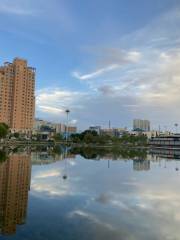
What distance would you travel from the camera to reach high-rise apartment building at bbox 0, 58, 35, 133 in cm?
12288

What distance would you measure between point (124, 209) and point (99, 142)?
10554 cm

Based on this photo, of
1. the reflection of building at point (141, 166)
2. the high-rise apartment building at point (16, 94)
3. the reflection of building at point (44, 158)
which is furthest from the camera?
the high-rise apartment building at point (16, 94)

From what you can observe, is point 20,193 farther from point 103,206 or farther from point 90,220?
point 90,220

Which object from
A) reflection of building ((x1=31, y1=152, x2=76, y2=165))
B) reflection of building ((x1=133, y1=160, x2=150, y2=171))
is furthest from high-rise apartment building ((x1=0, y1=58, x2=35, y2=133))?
reflection of building ((x1=133, y1=160, x2=150, y2=171))

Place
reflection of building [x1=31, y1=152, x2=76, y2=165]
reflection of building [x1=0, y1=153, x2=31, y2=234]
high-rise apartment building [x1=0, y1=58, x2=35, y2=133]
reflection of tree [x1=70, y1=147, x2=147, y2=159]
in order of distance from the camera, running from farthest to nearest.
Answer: high-rise apartment building [x1=0, y1=58, x2=35, y2=133]
reflection of tree [x1=70, y1=147, x2=147, y2=159]
reflection of building [x1=31, y1=152, x2=76, y2=165]
reflection of building [x1=0, y1=153, x2=31, y2=234]

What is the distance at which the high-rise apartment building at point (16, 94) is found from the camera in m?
123

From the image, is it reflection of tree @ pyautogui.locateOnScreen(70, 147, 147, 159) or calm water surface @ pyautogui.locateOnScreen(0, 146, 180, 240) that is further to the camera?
reflection of tree @ pyautogui.locateOnScreen(70, 147, 147, 159)

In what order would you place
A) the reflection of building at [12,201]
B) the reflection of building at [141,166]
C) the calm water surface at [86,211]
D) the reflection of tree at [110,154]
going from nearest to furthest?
the calm water surface at [86,211], the reflection of building at [12,201], the reflection of building at [141,166], the reflection of tree at [110,154]

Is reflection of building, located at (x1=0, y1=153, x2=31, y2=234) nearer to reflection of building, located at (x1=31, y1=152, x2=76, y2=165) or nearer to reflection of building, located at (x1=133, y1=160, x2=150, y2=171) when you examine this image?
reflection of building, located at (x1=31, y1=152, x2=76, y2=165)

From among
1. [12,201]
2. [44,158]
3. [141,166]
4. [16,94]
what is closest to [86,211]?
[12,201]

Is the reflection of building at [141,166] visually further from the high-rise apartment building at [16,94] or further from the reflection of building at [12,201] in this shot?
the high-rise apartment building at [16,94]

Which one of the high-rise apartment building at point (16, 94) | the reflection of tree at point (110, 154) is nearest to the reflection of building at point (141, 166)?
the reflection of tree at point (110, 154)

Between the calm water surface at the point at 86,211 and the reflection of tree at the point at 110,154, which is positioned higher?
the reflection of tree at the point at 110,154

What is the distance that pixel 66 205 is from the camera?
13648 mm
